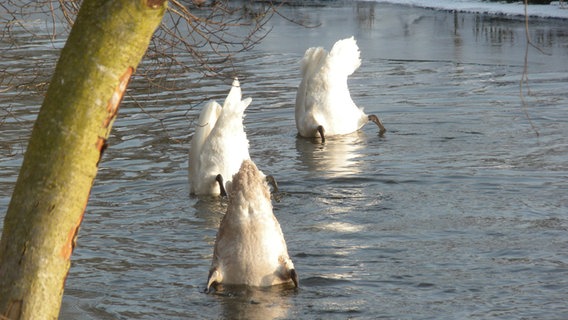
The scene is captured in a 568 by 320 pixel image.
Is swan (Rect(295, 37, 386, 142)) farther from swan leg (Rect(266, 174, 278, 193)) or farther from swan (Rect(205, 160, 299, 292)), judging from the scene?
swan (Rect(205, 160, 299, 292))

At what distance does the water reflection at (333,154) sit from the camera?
1068cm

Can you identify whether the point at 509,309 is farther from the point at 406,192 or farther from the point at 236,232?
the point at 406,192

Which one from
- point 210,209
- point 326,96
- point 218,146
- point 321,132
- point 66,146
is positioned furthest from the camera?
point 326,96

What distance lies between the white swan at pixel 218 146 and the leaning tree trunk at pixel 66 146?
5.15m

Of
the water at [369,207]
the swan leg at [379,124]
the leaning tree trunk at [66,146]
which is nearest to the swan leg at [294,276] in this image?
the water at [369,207]

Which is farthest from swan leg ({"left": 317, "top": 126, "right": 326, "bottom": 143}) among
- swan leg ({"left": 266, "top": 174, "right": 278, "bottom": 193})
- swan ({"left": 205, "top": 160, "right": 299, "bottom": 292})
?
swan ({"left": 205, "top": 160, "right": 299, "bottom": 292})

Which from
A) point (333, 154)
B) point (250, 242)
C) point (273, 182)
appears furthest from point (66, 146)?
point (333, 154)

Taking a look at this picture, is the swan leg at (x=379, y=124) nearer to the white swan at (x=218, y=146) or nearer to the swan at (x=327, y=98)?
the swan at (x=327, y=98)

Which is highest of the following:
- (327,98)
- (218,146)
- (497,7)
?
(497,7)

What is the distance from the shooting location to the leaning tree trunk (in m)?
4.27

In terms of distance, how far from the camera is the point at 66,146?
4.29 meters

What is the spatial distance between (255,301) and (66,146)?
2.67 m

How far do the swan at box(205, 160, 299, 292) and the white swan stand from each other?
2802 mm

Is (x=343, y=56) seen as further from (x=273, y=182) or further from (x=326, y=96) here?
(x=273, y=182)
